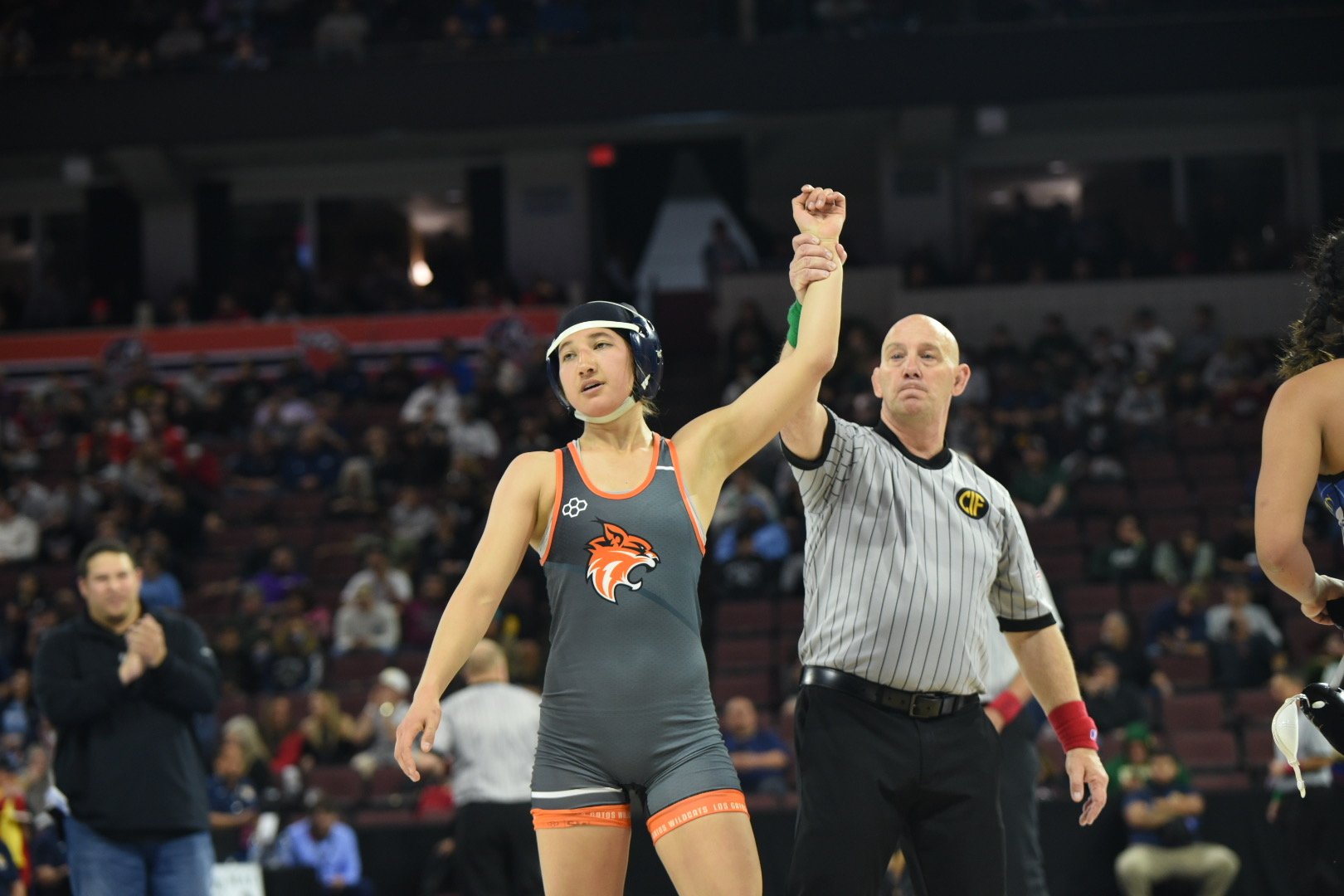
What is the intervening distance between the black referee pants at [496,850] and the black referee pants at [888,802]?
4.76 metres

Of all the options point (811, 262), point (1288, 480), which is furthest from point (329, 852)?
point (1288, 480)

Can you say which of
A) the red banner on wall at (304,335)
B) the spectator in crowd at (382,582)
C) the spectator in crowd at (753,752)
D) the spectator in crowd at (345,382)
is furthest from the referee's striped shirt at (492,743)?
the red banner on wall at (304,335)

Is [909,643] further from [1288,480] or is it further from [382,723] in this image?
[382,723]

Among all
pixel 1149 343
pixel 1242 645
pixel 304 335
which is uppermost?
pixel 304 335

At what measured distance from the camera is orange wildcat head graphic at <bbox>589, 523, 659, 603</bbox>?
12.5 feet

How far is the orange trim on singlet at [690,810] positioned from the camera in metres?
3.62

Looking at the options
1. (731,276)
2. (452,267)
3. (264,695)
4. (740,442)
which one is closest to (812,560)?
(740,442)

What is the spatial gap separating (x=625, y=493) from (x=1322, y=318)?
1687 millimetres

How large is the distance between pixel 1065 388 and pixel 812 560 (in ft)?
44.0

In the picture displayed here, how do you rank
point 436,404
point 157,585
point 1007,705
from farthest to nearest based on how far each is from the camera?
point 436,404 < point 157,585 < point 1007,705

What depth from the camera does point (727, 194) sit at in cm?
2294

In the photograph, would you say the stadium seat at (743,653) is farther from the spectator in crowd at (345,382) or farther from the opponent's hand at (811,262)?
the opponent's hand at (811,262)

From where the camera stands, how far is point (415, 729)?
3.51m

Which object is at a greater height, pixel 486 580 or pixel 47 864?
pixel 486 580
